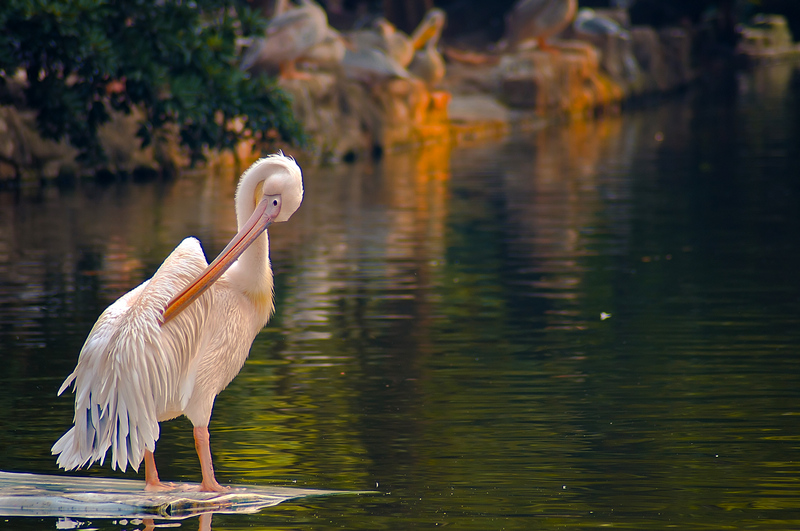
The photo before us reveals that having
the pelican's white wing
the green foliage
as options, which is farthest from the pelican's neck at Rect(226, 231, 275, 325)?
the green foliage

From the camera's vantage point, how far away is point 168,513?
4.79m

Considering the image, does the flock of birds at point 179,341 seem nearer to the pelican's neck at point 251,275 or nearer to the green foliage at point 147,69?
the pelican's neck at point 251,275

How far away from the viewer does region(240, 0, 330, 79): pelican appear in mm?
20484

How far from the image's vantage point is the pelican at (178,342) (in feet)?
15.6

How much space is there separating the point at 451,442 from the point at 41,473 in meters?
1.63

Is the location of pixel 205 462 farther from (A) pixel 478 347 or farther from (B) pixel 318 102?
(B) pixel 318 102

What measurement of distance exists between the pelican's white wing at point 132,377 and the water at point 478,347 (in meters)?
0.28

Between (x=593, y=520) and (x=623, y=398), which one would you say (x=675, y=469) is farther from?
(x=623, y=398)

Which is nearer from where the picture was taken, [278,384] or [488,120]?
[278,384]

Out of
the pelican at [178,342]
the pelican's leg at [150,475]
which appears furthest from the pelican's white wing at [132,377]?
the pelican's leg at [150,475]

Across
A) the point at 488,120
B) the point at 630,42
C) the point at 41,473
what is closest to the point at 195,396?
the point at 41,473

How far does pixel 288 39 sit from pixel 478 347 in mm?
13116

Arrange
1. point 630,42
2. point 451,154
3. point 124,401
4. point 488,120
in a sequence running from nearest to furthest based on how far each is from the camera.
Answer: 1. point 124,401
2. point 451,154
3. point 488,120
4. point 630,42

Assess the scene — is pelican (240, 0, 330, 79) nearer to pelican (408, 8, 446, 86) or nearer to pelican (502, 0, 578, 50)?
pelican (408, 8, 446, 86)
